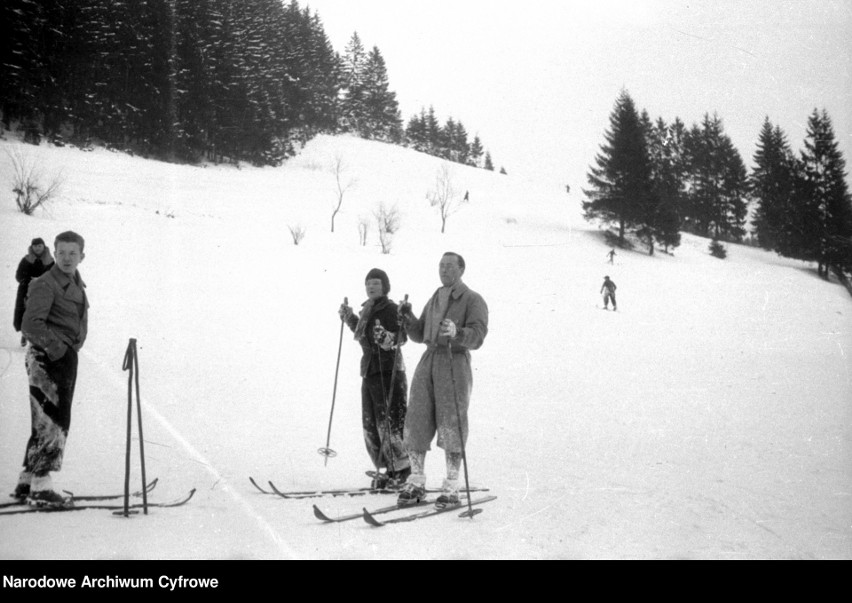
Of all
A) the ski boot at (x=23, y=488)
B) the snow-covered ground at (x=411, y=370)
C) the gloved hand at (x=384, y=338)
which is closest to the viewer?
the snow-covered ground at (x=411, y=370)

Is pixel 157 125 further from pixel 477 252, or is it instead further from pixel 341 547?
pixel 341 547

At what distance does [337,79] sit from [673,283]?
5121 cm

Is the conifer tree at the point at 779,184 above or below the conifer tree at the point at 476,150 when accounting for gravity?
below

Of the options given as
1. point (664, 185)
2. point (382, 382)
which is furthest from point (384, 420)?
point (664, 185)

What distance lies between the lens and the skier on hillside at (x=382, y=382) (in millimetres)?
4895

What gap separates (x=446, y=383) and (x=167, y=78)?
3934cm

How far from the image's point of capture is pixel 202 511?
12.1 feet

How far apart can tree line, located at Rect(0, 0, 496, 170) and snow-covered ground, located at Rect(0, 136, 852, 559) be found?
4249mm

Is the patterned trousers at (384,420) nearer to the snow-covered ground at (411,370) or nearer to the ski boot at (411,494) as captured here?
the snow-covered ground at (411,370)

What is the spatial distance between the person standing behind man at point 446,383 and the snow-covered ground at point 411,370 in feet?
1.49

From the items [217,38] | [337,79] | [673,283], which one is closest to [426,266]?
[673,283]

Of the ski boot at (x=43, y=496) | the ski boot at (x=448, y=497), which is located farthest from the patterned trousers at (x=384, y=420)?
the ski boot at (x=43, y=496)

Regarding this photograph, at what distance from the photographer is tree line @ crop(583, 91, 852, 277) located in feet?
52.5

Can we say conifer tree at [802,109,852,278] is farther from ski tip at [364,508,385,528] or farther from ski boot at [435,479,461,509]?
ski tip at [364,508,385,528]
